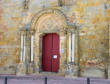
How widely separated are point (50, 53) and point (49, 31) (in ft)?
4.58

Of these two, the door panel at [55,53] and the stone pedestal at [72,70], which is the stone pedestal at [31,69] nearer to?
the door panel at [55,53]

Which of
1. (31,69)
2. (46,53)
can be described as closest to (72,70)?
(46,53)

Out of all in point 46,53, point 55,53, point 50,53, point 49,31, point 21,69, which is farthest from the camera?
point 46,53

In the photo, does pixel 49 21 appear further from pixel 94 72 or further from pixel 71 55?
pixel 94 72

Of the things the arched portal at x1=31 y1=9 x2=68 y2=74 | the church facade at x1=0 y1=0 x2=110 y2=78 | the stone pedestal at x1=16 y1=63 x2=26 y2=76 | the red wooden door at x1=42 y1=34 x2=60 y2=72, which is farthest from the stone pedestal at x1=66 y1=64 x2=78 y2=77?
the stone pedestal at x1=16 y1=63 x2=26 y2=76

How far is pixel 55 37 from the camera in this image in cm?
1109

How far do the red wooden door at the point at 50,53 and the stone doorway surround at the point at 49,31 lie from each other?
1.09 ft

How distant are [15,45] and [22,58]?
1.05 m

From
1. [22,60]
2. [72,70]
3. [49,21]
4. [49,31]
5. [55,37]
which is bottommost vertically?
[72,70]

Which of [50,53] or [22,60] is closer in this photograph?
[22,60]

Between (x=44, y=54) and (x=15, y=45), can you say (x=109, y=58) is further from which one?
(x=15, y=45)

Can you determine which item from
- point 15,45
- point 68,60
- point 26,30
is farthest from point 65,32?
point 15,45

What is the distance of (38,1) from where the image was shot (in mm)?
11016

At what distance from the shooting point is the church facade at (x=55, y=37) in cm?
971
